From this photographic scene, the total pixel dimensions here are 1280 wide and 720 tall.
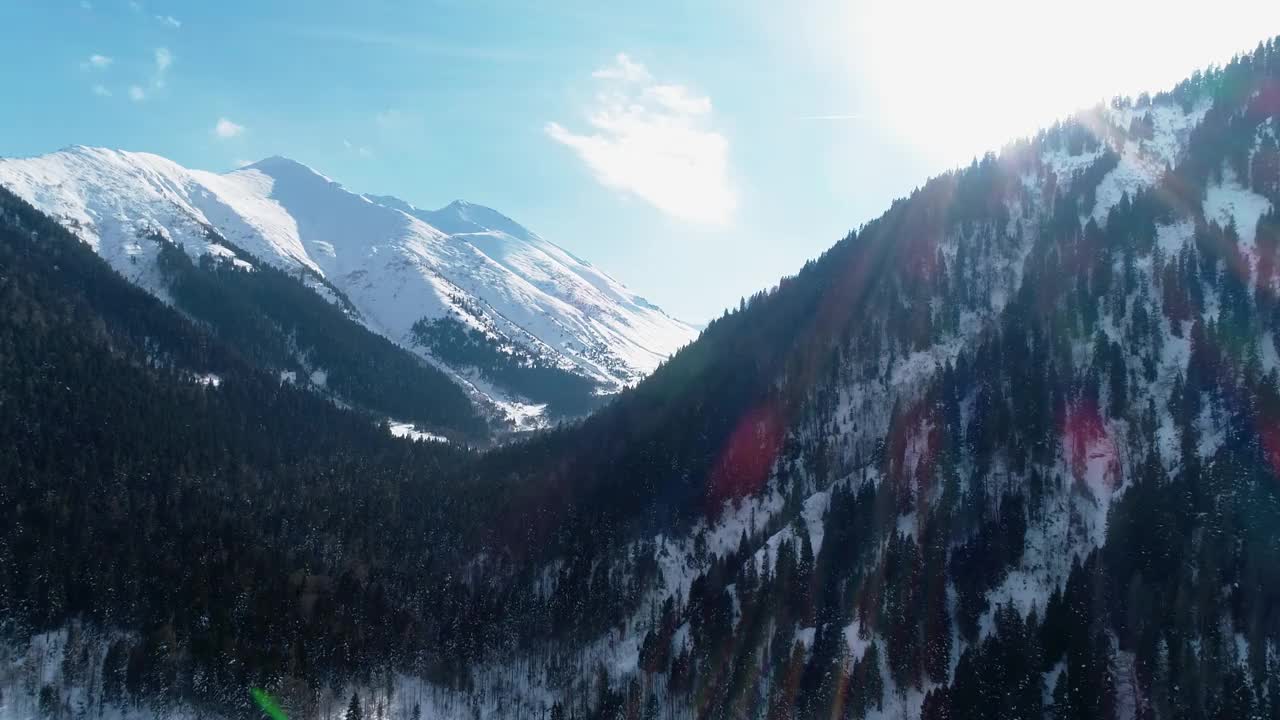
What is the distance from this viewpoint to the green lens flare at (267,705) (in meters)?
136

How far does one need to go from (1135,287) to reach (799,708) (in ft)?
429

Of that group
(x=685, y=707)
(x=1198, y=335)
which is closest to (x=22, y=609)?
(x=685, y=707)

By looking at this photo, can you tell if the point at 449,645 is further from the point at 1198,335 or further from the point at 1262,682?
the point at 1198,335

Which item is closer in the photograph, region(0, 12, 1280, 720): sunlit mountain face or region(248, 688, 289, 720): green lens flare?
region(0, 12, 1280, 720): sunlit mountain face

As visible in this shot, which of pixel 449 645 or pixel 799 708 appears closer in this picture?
pixel 799 708

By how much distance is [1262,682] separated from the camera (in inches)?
4461

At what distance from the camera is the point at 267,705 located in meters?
137

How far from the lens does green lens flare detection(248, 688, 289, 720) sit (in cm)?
13650

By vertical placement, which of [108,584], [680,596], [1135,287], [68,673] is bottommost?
[68,673]

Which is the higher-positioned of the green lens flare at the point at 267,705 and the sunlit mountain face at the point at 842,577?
the sunlit mountain face at the point at 842,577

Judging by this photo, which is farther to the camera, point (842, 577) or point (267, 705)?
point (842, 577)

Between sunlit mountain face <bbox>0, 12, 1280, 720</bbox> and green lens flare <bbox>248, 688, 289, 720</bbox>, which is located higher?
sunlit mountain face <bbox>0, 12, 1280, 720</bbox>

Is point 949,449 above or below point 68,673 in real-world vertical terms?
above

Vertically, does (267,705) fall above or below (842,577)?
below
